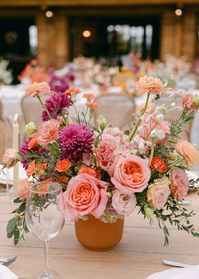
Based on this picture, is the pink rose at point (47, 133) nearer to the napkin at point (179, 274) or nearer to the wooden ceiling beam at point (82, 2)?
the napkin at point (179, 274)

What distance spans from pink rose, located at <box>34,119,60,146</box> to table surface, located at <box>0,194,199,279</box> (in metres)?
0.41

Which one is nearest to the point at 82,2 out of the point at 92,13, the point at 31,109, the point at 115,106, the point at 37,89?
the point at 92,13

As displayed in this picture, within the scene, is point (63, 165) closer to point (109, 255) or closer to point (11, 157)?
point (11, 157)

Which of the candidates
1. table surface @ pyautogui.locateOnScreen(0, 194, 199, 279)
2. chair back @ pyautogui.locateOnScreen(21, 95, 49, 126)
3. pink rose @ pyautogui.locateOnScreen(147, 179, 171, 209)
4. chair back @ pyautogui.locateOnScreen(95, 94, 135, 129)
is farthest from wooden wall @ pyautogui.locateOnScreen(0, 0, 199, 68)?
pink rose @ pyautogui.locateOnScreen(147, 179, 171, 209)

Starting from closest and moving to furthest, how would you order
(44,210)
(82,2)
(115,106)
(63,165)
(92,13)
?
1. (44,210)
2. (63,165)
3. (115,106)
4. (82,2)
5. (92,13)

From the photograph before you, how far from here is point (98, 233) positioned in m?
1.67

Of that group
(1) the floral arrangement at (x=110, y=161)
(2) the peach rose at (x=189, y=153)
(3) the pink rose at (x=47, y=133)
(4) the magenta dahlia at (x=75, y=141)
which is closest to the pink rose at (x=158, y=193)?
(1) the floral arrangement at (x=110, y=161)

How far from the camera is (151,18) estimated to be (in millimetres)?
12953

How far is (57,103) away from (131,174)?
1.15ft

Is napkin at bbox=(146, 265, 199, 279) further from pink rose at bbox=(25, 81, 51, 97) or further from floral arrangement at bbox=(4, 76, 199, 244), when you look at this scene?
pink rose at bbox=(25, 81, 51, 97)

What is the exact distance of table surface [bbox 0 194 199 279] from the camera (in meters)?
1.59

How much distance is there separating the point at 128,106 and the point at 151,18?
27.4 ft

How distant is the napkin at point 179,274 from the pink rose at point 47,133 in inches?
20.5

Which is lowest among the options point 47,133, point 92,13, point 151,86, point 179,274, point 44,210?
point 179,274
